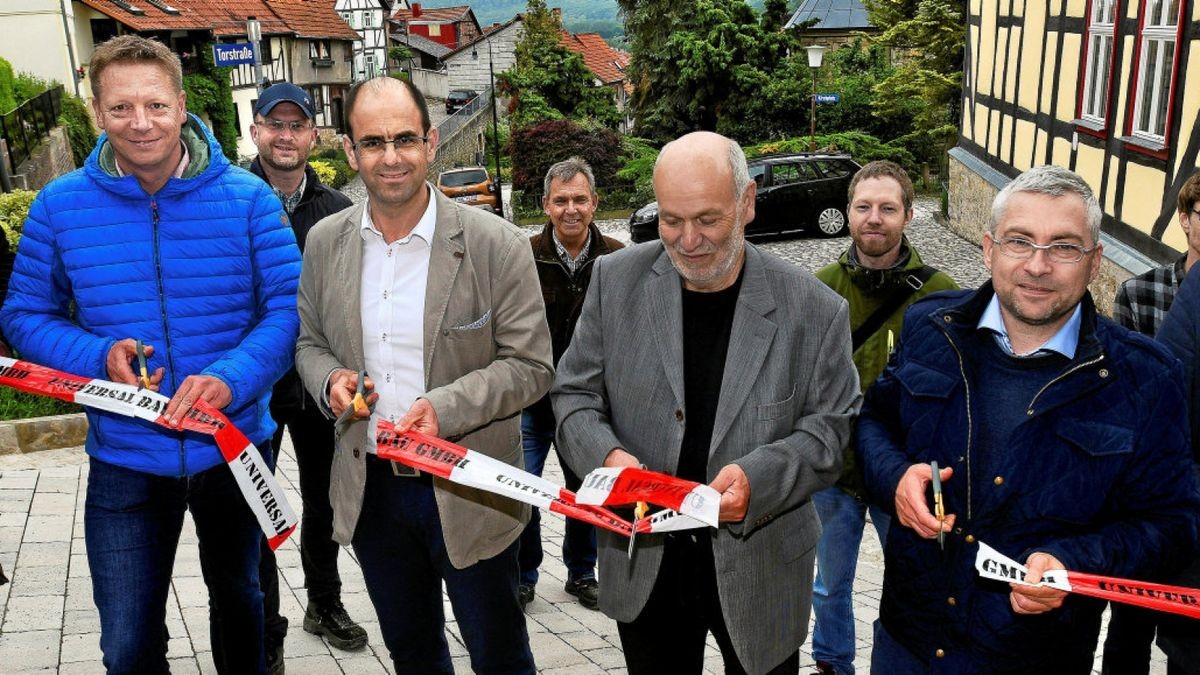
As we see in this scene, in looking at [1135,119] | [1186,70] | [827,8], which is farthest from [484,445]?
[827,8]

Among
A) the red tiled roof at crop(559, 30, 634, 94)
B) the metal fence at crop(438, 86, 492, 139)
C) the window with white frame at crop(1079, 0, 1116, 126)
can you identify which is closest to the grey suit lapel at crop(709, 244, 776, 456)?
the window with white frame at crop(1079, 0, 1116, 126)

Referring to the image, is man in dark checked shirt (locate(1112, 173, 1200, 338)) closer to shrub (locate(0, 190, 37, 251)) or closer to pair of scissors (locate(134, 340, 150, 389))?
pair of scissors (locate(134, 340, 150, 389))

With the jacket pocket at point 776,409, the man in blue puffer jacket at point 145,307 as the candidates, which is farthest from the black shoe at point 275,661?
the jacket pocket at point 776,409

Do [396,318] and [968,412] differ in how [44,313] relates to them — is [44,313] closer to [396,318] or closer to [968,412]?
[396,318]

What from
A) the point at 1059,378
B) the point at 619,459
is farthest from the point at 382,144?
the point at 1059,378

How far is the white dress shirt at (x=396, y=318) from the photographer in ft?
10.6

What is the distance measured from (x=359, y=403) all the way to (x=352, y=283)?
16.6 inches

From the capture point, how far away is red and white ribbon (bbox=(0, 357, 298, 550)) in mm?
3213

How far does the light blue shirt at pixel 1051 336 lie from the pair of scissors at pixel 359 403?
5.63 ft

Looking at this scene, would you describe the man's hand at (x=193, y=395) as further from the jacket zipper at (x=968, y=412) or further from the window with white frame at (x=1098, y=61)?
the window with white frame at (x=1098, y=61)

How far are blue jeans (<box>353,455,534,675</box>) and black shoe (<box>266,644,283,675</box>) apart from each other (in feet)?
3.03

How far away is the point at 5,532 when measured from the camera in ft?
18.9

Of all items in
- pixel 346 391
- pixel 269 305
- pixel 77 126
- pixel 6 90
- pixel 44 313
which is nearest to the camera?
pixel 346 391

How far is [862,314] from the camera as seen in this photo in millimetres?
4180
